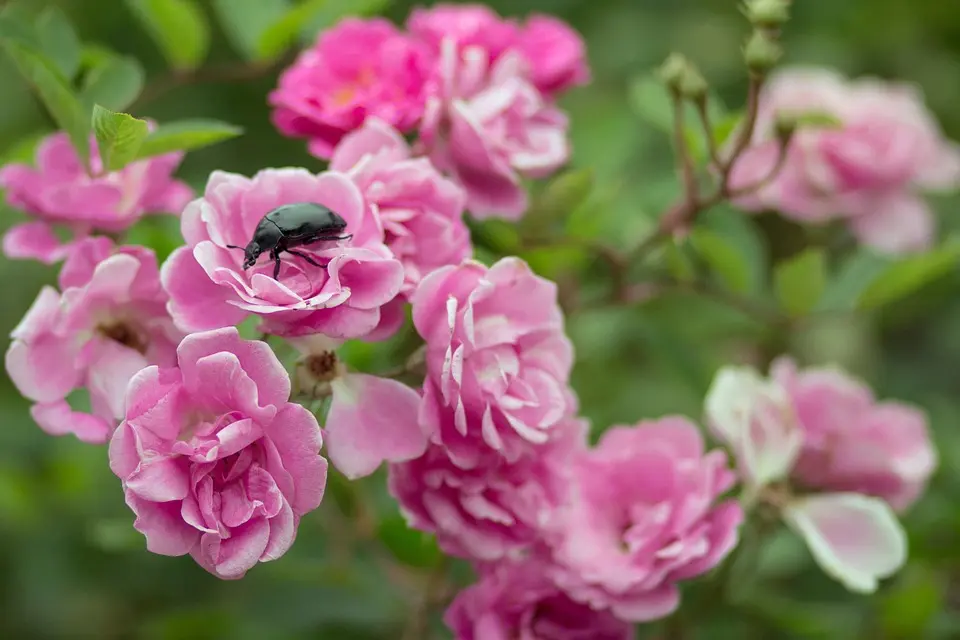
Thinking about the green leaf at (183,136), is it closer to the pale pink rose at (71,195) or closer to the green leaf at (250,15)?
the pale pink rose at (71,195)

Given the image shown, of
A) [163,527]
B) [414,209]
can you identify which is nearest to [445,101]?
[414,209]

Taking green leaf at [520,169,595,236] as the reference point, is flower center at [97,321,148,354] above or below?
above

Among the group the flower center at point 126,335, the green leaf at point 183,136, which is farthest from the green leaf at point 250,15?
the flower center at point 126,335

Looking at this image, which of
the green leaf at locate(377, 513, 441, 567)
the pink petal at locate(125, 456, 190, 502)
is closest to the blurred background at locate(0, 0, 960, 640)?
the green leaf at locate(377, 513, 441, 567)

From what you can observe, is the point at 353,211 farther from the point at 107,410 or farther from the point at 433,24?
the point at 433,24

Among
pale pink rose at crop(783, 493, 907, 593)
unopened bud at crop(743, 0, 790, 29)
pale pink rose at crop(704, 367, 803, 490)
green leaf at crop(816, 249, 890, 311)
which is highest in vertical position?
unopened bud at crop(743, 0, 790, 29)

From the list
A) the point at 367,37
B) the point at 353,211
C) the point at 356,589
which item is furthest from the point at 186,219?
the point at 356,589

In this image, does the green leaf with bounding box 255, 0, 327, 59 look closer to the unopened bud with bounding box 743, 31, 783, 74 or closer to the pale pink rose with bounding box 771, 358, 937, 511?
the unopened bud with bounding box 743, 31, 783, 74
